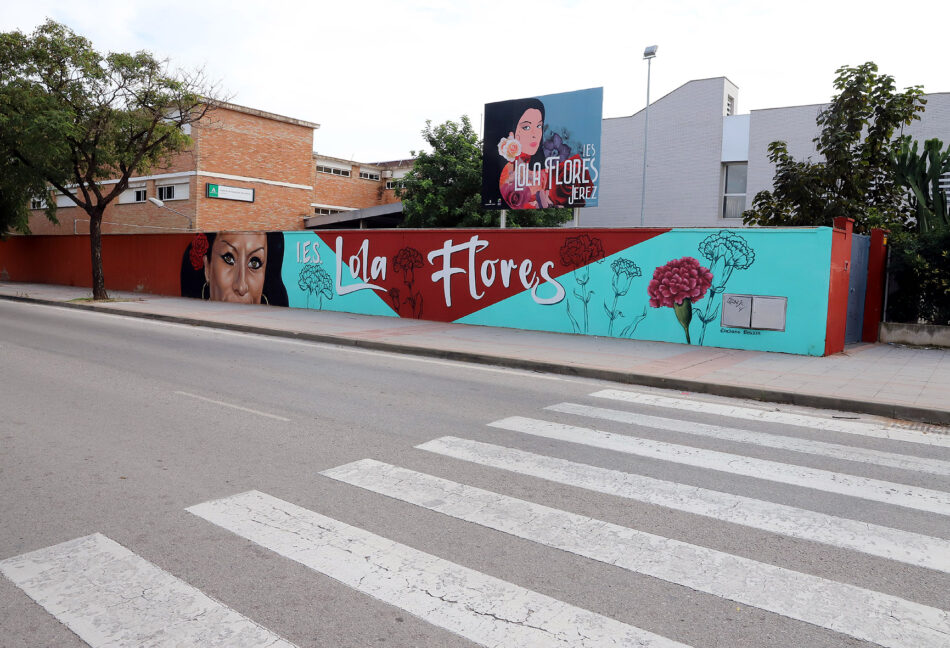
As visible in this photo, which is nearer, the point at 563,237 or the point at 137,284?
the point at 563,237

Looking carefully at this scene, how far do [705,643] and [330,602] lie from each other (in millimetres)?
1707

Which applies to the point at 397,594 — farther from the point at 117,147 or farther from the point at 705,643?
the point at 117,147

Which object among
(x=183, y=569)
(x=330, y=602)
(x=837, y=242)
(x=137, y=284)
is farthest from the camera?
(x=137, y=284)

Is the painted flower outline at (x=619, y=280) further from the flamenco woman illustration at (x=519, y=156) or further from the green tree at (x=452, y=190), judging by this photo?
the green tree at (x=452, y=190)

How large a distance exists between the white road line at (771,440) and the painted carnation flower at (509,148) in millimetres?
10467

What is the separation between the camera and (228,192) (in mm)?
36062

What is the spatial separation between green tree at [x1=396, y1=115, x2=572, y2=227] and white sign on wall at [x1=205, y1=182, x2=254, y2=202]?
995cm

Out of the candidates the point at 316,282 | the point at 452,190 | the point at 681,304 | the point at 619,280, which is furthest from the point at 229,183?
the point at 681,304

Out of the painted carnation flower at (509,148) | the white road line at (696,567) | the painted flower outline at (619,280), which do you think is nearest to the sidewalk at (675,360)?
the painted flower outline at (619,280)

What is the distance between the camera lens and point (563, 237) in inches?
576

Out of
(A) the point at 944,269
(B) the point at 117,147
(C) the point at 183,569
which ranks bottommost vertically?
(C) the point at 183,569

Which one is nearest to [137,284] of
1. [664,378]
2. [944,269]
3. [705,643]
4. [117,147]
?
[117,147]

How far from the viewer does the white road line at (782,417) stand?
6.93m

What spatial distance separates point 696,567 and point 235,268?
2026 cm
